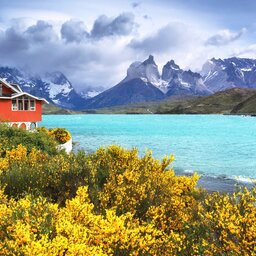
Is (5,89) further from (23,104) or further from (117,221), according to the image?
(117,221)

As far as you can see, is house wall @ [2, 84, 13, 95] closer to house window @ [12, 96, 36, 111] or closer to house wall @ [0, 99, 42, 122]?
house window @ [12, 96, 36, 111]

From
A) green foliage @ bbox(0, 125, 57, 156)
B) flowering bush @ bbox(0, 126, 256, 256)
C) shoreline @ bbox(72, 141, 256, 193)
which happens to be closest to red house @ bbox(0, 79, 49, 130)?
green foliage @ bbox(0, 125, 57, 156)

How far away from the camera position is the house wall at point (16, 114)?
171ft

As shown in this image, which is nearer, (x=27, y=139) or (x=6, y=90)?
(x=27, y=139)

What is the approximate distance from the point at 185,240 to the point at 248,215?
1398 millimetres

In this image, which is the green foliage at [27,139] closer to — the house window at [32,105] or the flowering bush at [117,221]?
the flowering bush at [117,221]

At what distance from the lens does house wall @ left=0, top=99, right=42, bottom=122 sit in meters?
52.1

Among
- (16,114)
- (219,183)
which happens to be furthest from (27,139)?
(16,114)

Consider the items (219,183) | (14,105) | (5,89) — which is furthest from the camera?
(5,89)

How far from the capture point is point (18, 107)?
55094 mm

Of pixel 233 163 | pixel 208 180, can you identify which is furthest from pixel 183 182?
pixel 233 163

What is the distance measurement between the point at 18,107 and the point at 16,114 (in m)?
1.61

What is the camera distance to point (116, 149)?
54.5 ft

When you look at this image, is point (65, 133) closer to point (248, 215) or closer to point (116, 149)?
point (116, 149)
